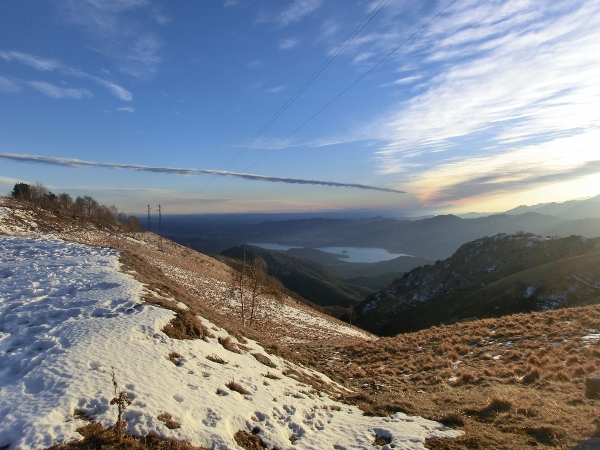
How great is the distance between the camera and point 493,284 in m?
65.9

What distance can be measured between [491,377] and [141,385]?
41.0 ft

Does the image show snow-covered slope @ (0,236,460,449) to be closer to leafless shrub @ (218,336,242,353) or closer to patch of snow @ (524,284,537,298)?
leafless shrub @ (218,336,242,353)

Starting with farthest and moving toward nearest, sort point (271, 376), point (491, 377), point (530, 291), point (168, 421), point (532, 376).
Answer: point (530, 291), point (491, 377), point (532, 376), point (271, 376), point (168, 421)

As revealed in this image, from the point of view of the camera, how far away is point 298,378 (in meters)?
11.3

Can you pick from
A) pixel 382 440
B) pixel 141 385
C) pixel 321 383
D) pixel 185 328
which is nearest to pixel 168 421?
pixel 141 385

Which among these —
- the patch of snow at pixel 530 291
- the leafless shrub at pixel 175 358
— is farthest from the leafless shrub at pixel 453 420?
the patch of snow at pixel 530 291

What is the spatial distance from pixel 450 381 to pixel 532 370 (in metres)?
2.94

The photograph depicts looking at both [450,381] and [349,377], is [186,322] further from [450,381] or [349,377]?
[450,381]

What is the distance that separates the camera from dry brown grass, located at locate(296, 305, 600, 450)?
284 inches

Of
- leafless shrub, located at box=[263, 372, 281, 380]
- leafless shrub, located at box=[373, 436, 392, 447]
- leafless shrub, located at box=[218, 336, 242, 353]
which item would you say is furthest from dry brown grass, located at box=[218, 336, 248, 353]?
leafless shrub, located at box=[373, 436, 392, 447]

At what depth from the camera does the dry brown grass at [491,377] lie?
721 cm

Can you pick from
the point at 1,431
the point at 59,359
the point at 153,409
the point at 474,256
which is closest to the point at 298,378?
the point at 153,409

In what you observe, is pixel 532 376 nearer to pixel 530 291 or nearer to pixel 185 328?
pixel 185 328

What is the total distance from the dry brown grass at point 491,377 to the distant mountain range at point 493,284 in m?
27.4
